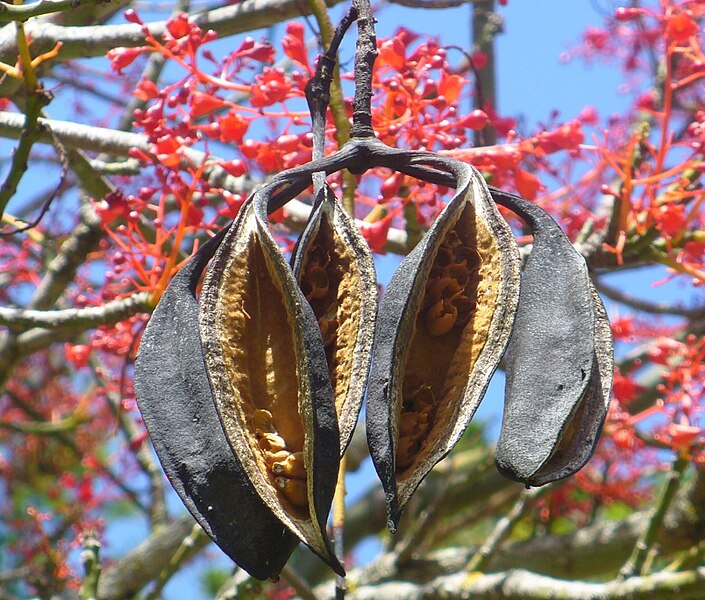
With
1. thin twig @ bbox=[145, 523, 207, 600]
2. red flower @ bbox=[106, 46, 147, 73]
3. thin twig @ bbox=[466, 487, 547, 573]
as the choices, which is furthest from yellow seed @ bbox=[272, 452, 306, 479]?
thin twig @ bbox=[466, 487, 547, 573]

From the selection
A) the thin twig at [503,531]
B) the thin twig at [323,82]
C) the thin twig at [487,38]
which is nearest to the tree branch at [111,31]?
the thin twig at [323,82]

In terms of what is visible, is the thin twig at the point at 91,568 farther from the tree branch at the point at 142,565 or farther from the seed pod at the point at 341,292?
the seed pod at the point at 341,292

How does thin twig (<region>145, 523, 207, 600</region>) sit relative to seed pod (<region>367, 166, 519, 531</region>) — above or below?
below

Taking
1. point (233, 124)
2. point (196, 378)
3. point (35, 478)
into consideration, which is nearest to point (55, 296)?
point (233, 124)

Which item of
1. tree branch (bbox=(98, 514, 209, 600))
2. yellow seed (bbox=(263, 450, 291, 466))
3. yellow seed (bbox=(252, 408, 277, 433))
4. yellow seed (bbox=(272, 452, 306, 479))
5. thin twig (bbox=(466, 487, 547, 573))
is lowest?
tree branch (bbox=(98, 514, 209, 600))

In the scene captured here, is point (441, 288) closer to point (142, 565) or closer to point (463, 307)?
point (463, 307)

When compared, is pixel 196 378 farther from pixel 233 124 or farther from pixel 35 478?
pixel 35 478

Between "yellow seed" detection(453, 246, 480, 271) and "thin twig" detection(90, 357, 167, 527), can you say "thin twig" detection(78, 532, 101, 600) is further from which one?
"yellow seed" detection(453, 246, 480, 271)

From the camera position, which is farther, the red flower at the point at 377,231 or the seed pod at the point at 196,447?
the red flower at the point at 377,231
